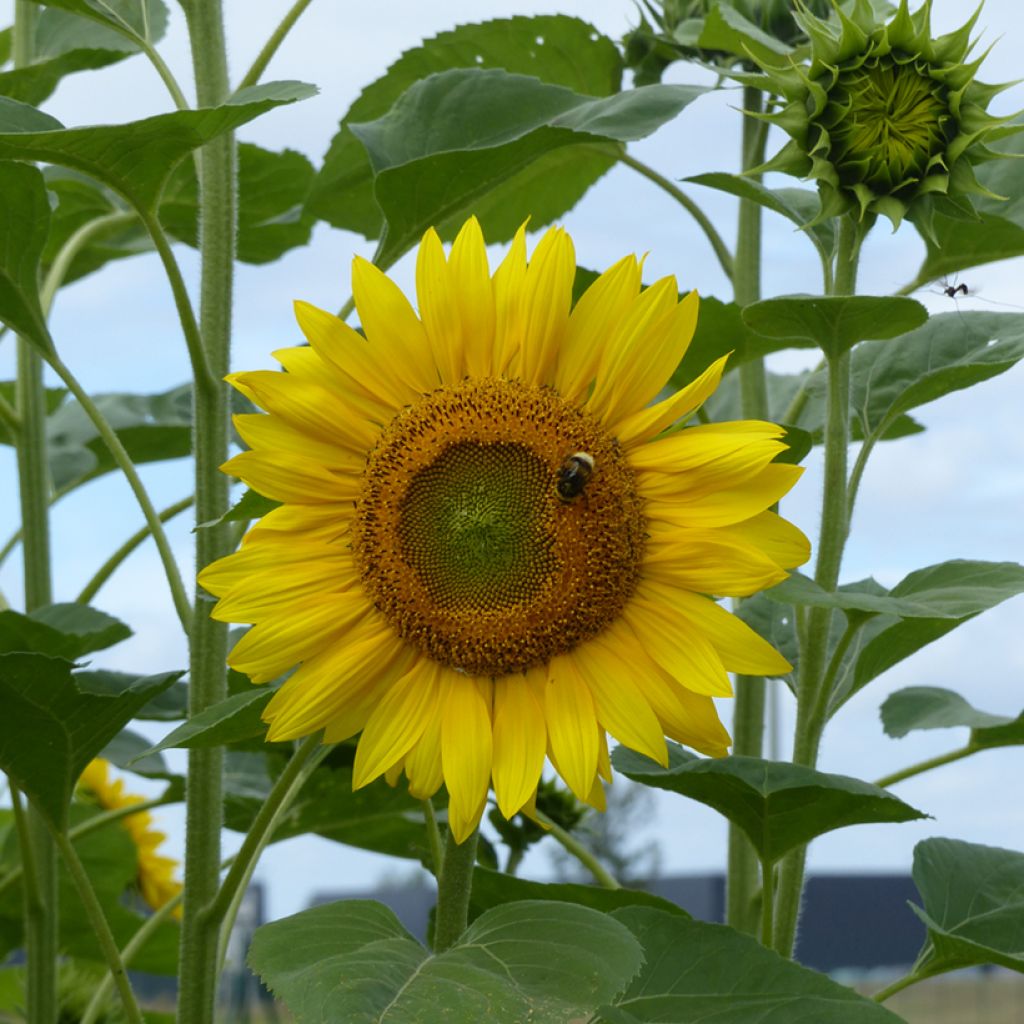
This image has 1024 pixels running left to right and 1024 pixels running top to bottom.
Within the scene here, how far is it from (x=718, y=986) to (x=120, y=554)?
0.88 metres

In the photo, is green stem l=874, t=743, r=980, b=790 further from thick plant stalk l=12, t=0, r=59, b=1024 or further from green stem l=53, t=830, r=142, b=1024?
thick plant stalk l=12, t=0, r=59, b=1024

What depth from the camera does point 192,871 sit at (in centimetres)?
104

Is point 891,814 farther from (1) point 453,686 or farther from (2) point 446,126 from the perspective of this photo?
(2) point 446,126

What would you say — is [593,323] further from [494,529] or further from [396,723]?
[396,723]

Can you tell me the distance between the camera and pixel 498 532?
0.88m

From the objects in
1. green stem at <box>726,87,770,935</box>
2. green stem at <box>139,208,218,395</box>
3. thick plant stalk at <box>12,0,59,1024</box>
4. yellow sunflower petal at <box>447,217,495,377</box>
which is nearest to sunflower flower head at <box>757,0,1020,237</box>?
yellow sunflower petal at <box>447,217,495,377</box>

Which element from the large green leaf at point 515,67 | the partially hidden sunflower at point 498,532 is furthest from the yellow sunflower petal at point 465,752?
the large green leaf at point 515,67

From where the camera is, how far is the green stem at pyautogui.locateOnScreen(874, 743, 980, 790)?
109cm

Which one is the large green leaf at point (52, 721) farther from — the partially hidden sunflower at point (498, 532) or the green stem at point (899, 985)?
the green stem at point (899, 985)

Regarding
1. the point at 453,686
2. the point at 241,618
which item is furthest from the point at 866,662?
the point at 241,618

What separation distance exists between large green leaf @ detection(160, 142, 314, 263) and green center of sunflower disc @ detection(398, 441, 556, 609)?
79 centimetres

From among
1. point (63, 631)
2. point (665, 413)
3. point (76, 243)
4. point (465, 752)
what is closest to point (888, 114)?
point (665, 413)

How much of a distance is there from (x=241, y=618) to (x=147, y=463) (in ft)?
3.11

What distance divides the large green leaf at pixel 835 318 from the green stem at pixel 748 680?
0.73 feet
